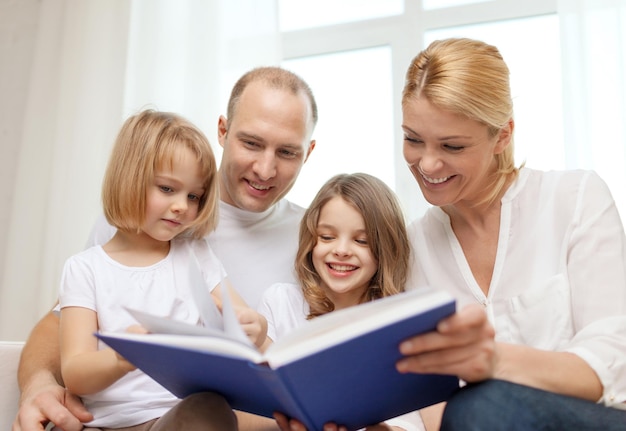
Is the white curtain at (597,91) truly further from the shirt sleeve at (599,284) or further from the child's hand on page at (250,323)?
the child's hand on page at (250,323)

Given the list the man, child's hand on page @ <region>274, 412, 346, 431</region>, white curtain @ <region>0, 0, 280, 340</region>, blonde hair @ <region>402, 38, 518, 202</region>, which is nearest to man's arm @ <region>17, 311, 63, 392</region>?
the man

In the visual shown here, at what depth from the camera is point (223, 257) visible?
1.89m

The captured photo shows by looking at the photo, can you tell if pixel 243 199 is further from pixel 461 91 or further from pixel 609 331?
pixel 609 331

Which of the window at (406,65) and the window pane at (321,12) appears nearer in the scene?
the window at (406,65)

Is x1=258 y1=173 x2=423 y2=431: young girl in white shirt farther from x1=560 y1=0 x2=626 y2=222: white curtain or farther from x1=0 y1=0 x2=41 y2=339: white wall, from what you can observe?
x1=0 y1=0 x2=41 y2=339: white wall

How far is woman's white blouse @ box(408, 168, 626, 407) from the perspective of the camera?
133 centimetres

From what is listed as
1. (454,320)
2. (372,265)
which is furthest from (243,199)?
(454,320)

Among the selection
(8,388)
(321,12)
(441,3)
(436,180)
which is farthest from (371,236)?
(321,12)

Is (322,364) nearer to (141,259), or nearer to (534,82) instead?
(141,259)

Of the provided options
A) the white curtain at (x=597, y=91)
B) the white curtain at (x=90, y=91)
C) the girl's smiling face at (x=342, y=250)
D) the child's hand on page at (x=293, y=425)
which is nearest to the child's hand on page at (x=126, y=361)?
the child's hand on page at (x=293, y=425)

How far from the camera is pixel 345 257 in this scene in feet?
5.57

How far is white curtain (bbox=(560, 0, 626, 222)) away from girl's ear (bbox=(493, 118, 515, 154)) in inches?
42.5

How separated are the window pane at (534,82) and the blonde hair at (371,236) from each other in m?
1.06

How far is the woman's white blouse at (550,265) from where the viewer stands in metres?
1.33
